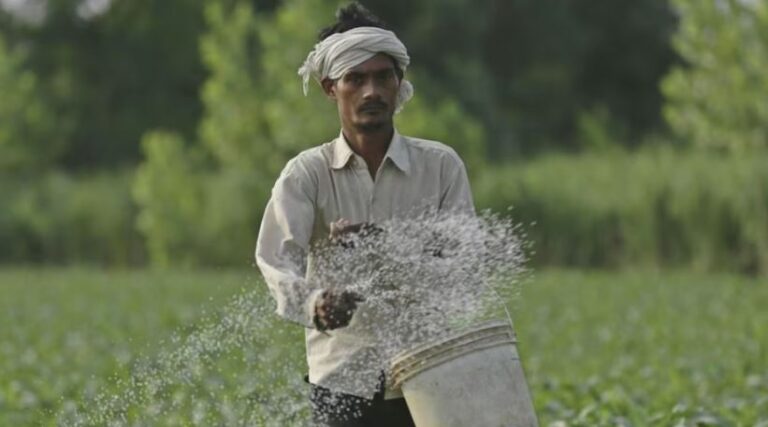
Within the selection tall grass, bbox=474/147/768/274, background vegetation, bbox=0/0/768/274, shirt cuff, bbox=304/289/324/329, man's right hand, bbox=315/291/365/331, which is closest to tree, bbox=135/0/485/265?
background vegetation, bbox=0/0/768/274

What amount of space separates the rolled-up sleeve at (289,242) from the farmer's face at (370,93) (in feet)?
0.71

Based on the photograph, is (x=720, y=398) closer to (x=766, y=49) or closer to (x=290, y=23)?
(x=766, y=49)

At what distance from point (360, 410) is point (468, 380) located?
615 mm

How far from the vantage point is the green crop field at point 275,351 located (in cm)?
679

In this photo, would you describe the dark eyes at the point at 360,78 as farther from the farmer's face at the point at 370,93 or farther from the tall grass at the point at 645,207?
the tall grass at the point at 645,207

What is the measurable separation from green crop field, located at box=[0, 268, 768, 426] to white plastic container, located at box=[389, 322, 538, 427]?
0.85 meters

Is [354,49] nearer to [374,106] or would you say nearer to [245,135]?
[374,106]

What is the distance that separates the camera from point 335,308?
3990mm

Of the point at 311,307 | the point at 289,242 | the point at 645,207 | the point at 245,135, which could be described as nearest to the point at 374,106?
the point at 289,242

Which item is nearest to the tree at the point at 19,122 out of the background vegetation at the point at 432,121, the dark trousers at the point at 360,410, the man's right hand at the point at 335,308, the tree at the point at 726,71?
the background vegetation at the point at 432,121

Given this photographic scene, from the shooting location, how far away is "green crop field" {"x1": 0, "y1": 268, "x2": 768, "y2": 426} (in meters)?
6.79

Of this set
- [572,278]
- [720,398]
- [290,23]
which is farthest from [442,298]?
[290,23]

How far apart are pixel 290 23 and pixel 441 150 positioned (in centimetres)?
2784

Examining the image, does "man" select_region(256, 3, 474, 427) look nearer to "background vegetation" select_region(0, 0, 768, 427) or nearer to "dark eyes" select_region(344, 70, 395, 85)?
"dark eyes" select_region(344, 70, 395, 85)
